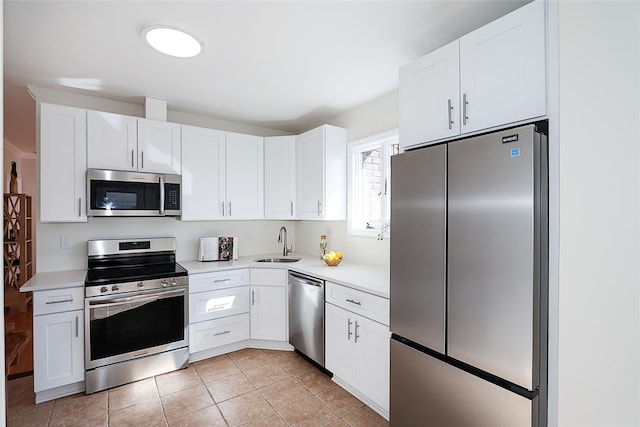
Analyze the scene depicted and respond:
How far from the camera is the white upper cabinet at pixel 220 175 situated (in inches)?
130

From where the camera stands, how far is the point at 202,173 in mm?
3363

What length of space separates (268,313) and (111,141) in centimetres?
209

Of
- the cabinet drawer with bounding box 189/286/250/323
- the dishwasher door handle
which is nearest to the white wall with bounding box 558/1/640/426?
the dishwasher door handle

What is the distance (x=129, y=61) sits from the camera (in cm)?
239

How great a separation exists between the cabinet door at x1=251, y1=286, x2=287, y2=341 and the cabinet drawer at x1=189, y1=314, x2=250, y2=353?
0.33 feet

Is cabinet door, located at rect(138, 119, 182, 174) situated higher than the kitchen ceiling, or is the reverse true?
the kitchen ceiling

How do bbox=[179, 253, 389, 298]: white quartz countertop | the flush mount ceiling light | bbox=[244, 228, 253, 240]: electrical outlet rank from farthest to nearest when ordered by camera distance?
bbox=[244, 228, 253, 240]: electrical outlet → bbox=[179, 253, 389, 298]: white quartz countertop → the flush mount ceiling light

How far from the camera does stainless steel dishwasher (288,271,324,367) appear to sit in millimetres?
2824

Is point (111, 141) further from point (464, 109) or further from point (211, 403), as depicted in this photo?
point (464, 109)

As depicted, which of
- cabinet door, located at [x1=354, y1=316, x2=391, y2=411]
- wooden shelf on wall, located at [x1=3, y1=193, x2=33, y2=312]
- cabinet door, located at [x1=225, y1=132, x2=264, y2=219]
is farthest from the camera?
wooden shelf on wall, located at [x1=3, y1=193, x2=33, y2=312]

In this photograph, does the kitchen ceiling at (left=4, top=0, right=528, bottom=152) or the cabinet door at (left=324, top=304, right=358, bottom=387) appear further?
the cabinet door at (left=324, top=304, right=358, bottom=387)

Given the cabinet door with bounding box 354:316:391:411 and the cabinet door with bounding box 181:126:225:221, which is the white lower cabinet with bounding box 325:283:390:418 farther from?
the cabinet door with bounding box 181:126:225:221

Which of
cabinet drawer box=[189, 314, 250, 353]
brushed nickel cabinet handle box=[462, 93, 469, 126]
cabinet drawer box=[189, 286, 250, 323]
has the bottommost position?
cabinet drawer box=[189, 314, 250, 353]

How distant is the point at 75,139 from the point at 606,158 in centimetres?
341
